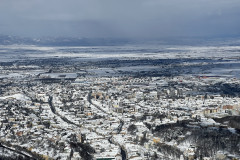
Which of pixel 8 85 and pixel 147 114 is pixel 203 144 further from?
pixel 8 85

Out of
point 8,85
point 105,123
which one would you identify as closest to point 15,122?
point 105,123

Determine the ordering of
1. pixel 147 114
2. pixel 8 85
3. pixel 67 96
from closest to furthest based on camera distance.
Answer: pixel 147 114
pixel 67 96
pixel 8 85

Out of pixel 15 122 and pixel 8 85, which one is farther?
pixel 8 85

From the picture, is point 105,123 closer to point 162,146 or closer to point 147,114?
point 147,114

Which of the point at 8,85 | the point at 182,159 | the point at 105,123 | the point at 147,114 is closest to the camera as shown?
the point at 182,159

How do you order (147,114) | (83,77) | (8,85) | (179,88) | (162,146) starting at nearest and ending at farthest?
(162,146) < (147,114) < (179,88) < (8,85) < (83,77)

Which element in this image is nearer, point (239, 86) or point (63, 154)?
point (63, 154)

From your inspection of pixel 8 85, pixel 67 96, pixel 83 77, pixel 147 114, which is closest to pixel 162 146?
pixel 147 114

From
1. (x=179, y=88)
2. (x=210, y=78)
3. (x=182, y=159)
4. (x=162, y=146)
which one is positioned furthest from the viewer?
(x=210, y=78)
